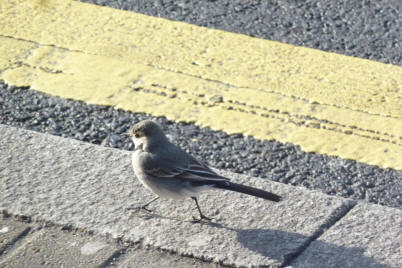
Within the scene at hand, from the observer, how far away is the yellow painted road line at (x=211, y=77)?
559 centimetres

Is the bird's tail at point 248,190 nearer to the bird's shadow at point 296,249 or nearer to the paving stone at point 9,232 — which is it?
the bird's shadow at point 296,249

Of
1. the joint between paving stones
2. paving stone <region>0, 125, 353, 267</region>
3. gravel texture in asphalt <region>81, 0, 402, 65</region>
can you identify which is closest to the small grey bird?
paving stone <region>0, 125, 353, 267</region>

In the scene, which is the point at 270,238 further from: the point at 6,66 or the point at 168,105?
the point at 6,66

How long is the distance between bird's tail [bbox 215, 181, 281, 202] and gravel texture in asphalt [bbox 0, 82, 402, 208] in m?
0.58

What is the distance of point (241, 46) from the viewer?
6.51 meters

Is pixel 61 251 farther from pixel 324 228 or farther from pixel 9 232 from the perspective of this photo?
pixel 324 228

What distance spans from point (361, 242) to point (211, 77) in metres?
2.09

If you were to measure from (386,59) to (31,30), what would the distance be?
2648 millimetres

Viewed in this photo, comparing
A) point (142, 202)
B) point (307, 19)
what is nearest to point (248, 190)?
point (142, 202)

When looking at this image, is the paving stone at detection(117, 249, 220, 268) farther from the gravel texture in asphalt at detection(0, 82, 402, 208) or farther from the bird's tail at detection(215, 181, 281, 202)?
the gravel texture in asphalt at detection(0, 82, 402, 208)

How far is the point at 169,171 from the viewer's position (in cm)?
475

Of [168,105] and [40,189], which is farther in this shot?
[168,105]

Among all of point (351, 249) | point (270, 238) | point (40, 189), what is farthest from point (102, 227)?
point (351, 249)

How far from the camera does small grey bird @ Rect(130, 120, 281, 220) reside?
4582 mm
